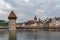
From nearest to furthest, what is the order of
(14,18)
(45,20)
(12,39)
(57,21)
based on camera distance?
(12,39) → (14,18) → (45,20) → (57,21)

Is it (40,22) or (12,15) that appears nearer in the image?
(12,15)

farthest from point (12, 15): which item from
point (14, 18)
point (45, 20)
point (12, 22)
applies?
point (45, 20)

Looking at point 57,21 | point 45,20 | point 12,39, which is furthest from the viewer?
point 57,21

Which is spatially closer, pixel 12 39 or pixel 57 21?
pixel 12 39

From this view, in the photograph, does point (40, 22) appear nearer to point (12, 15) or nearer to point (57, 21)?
point (57, 21)

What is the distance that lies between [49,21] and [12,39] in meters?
82.8

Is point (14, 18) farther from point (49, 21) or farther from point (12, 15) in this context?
point (49, 21)

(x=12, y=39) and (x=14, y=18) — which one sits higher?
(x=14, y=18)

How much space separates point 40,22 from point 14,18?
3025 inches

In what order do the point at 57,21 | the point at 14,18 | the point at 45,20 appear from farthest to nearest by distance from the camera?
1. the point at 57,21
2. the point at 45,20
3. the point at 14,18

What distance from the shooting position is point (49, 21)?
333 feet

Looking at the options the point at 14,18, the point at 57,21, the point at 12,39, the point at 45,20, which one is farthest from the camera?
the point at 57,21

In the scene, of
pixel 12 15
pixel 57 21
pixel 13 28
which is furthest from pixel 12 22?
pixel 57 21

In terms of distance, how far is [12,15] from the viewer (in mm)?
22000
